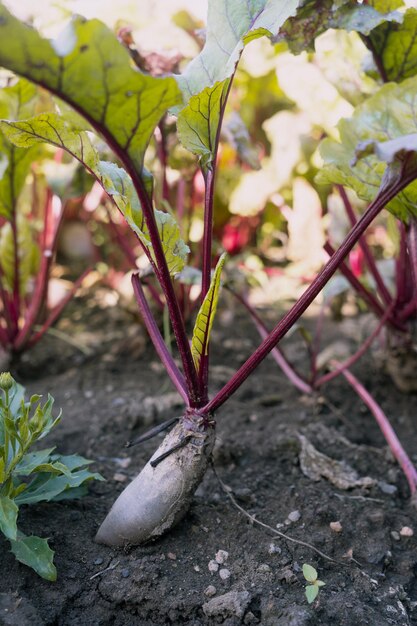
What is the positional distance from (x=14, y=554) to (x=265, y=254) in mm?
2112

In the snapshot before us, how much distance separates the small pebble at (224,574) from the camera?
112cm

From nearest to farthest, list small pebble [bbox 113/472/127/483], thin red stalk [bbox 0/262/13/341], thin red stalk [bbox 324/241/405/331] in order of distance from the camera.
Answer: small pebble [bbox 113/472/127/483] < thin red stalk [bbox 324/241/405/331] < thin red stalk [bbox 0/262/13/341]

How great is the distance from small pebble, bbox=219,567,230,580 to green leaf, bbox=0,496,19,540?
37 centimetres

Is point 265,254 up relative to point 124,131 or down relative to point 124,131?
down

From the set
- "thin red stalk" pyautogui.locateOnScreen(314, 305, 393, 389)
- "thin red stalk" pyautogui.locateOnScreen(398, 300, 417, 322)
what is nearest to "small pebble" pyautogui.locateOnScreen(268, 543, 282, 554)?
"thin red stalk" pyautogui.locateOnScreen(314, 305, 393, 389)

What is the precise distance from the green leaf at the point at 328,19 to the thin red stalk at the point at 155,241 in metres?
0.66

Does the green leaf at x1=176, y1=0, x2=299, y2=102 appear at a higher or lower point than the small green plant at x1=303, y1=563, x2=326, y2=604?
higher

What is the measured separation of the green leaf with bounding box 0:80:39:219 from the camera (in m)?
1.50

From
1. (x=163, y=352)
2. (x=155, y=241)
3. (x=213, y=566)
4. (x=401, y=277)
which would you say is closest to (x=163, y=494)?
(x=213, y=566)

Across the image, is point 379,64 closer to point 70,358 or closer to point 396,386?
point 396,386

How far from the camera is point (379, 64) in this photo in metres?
1.50

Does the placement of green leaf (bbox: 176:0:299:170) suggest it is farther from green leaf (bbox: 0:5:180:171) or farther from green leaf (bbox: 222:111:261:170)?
green leaf (bbox: 222:111:261:170)

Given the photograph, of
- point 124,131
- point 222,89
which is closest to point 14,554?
point 124,131

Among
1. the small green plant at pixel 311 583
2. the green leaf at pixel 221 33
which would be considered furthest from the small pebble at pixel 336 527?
the green leaf at pixel 221 33
